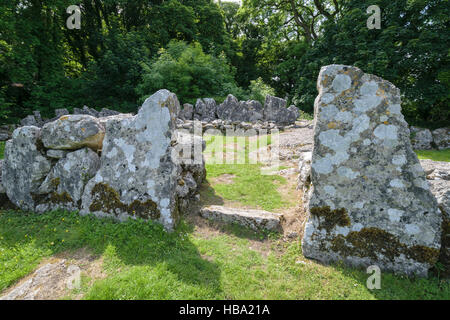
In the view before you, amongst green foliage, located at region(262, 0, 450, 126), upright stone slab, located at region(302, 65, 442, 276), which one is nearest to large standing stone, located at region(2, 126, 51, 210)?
upright stone slab, located at region(302, 65, 442, 276)

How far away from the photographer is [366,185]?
322cm

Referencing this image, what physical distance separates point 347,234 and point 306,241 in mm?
616

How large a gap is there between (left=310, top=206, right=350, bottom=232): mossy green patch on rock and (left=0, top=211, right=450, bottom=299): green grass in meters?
0.59

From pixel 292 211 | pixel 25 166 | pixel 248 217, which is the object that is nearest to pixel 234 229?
pixel 248 217

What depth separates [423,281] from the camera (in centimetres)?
282

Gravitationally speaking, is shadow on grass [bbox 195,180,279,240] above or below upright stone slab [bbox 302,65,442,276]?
below

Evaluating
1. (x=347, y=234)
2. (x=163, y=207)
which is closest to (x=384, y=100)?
(x=347, y=234)

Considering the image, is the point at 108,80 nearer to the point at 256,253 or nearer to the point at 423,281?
the point at 256,253

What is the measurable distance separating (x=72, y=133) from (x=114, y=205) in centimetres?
172

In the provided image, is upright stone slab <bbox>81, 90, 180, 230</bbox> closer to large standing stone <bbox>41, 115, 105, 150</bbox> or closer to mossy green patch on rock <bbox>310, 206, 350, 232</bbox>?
large standing stone <bbox>41, 115, 105, 150</bbox>

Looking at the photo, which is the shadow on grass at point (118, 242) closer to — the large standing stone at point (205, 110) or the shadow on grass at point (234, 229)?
the shadow on grass at point (234, 229)

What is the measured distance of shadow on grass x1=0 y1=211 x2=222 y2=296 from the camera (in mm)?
3061

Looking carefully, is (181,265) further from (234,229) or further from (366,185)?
(366,185)
